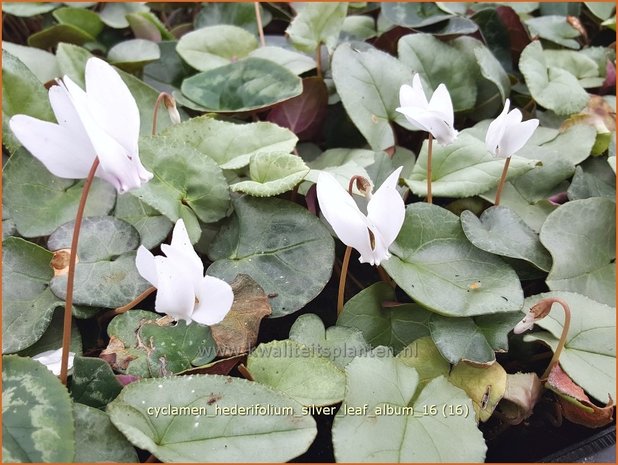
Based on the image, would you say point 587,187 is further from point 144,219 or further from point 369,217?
point 144,219

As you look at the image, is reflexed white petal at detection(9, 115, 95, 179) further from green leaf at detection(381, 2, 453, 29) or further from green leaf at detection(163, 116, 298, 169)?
green leaf at detection(381, 2, 453, 29)

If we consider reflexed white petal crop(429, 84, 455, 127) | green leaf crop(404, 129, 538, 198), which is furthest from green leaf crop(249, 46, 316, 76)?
reflexed white petal crop(429, 84, 455, 127)

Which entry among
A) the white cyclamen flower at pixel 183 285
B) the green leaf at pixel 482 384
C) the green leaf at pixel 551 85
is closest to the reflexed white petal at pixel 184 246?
the white cyclamen flower at pixel 183 285

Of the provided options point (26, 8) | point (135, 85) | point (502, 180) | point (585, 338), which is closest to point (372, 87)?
point (502, 180)

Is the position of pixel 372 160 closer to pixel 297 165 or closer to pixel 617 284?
pixel 297 165

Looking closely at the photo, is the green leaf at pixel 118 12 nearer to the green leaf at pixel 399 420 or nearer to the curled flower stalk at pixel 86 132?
the curled flower stalk at pixel 86 132

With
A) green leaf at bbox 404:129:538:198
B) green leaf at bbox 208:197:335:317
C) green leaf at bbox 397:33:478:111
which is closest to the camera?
green leaf at bbox 208:197:335:317

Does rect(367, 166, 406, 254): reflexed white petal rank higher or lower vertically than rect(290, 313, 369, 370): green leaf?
higher
